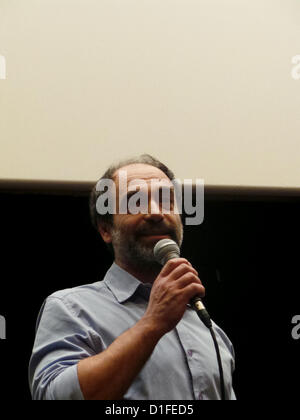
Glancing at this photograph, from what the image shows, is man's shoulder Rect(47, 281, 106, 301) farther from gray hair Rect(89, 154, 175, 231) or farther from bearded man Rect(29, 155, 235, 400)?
gray hair Rect(89, 154, 175, 231)

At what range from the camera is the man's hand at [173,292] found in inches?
28.5

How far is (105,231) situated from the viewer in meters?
1.13

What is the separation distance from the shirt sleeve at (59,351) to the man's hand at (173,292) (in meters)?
0.15

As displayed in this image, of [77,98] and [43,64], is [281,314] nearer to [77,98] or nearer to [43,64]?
[77,98]

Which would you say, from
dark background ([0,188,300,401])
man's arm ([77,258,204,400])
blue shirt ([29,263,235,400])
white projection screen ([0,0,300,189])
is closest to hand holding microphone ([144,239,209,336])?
man's arm ([77,258,204,400])

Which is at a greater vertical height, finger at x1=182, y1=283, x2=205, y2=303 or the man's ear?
the man's ear

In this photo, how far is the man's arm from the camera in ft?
2.37

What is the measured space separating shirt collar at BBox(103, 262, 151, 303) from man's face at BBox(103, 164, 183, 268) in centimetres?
3

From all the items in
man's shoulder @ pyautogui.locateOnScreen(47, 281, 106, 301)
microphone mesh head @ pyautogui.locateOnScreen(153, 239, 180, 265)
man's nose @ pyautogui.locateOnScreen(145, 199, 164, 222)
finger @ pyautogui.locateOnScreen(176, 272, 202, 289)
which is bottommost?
man's shoulder @ pyautogui.locateOnScreen(47, 281, 106, 301)

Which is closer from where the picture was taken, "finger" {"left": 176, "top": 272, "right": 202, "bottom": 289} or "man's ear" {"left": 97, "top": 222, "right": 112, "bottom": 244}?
"finger" {"left": 176, "top": 272, "right": 202, "bottom": 289}

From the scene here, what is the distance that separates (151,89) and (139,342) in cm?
73

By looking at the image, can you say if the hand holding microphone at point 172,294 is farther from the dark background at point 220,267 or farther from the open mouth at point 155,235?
the dark background at point 220,267

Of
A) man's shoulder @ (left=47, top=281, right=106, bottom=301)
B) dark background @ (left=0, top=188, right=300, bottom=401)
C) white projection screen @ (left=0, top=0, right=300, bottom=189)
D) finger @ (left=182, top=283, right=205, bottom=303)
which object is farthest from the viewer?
white projection screen @ (left=0, top=0, right=300, bottom=189)
